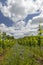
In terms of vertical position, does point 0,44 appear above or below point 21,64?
above

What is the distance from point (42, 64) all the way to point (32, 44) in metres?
41.7

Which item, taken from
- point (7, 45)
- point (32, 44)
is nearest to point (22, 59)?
point (7, 45)

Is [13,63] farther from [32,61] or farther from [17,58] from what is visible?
[32,61]

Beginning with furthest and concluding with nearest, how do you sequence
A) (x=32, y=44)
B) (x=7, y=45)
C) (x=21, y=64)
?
(x=32, y=44), (x=7, y=45), (x=21, y=64)

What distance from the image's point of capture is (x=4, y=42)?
5400cm

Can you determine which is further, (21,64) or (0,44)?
(0,44)

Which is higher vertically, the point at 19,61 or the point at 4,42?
the point at 4,42

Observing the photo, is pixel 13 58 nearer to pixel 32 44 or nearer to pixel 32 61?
pixel 32 61

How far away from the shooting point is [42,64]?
68.3 ft

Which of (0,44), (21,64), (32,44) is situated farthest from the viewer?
(32,44)

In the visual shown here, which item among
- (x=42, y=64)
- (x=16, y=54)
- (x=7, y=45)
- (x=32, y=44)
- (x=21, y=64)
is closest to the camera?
(x=21, y=64)

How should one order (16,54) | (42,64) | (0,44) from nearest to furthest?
(16,54) → (42,64) → (0,44)

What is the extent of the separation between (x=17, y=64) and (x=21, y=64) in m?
0.23

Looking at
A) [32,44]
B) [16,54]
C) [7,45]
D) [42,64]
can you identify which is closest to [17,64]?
[16,54]
